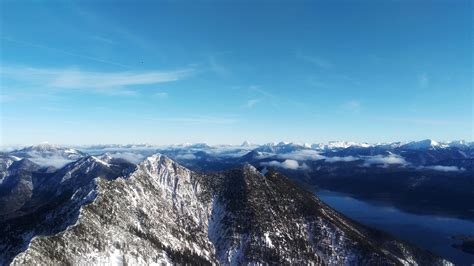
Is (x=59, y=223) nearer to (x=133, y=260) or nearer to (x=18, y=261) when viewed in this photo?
(x=133, y=260)

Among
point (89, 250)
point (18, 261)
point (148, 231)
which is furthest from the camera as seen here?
point (148, 231)

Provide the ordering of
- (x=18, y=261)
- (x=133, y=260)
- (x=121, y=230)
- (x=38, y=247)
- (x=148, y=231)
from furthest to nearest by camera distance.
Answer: (x=148, y=231) → (x=121, y=230) → (x=133, y=260) → (x=38, y=247) → (x=18, y=261)

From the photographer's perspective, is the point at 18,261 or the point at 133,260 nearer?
the point at 18,261

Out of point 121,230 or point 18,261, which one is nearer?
point 18,261

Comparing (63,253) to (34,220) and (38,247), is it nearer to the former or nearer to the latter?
(38,247)

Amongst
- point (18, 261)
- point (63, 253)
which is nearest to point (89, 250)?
point (63, 253)

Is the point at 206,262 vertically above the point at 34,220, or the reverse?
the point at 34,220

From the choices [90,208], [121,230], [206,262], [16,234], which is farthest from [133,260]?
[16,234]

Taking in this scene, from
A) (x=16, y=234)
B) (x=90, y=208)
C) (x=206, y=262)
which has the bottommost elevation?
(x=206, y=262)

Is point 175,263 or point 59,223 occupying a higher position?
point 59,223
